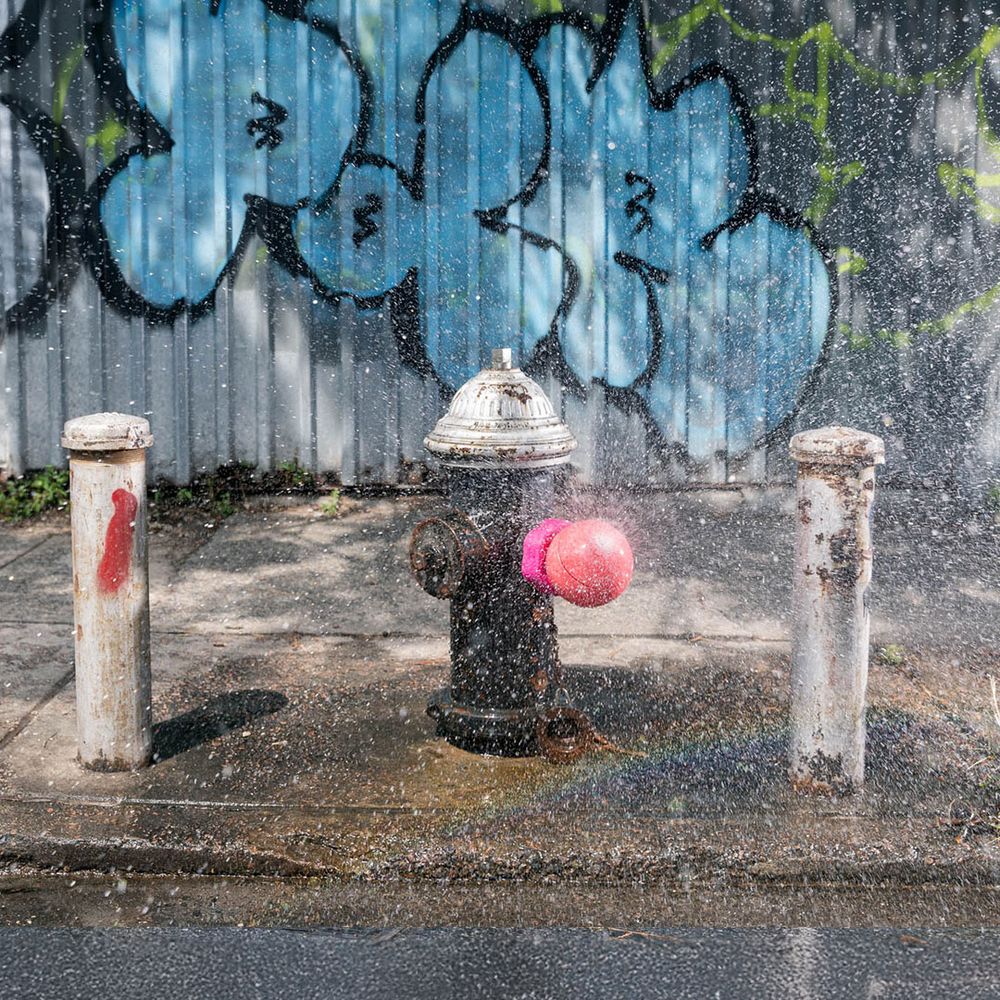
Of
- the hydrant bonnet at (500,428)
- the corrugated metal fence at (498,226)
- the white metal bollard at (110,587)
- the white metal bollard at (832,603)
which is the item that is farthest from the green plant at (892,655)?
the white metal bollard at (110,587)

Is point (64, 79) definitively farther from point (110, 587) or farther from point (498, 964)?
point (498, 964)

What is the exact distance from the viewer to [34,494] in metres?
7.57

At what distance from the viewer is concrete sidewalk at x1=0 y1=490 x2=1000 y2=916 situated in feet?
11.6

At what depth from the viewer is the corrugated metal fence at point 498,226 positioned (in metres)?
7.50

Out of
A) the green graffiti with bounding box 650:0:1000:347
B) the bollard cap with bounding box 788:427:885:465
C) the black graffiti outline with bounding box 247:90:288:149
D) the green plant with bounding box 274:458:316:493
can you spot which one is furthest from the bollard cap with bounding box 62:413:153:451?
the green graffiti with bounding box 650:0:1000:347

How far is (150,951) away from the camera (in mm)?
3146

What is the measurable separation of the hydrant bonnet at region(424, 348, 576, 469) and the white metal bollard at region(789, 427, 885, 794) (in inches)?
30.5

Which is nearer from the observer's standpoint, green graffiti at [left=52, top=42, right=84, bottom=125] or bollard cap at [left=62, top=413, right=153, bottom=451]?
bollard cap at [left=62, top=413, right=153, bottom=451]

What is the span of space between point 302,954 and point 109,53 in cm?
595

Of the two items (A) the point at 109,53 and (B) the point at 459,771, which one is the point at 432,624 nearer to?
(B) the point at 459,771

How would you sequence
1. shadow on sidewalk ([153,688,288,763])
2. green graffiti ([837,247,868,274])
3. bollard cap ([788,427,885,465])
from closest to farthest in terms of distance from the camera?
bollard cap ([788,427,885,465]) → shadow on sidewalk ([153,688,288,763]) → green graffiti ([837,247,868,274])

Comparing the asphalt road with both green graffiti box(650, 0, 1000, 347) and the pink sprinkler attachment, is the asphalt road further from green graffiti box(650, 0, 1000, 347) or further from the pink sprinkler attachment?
green graffiti box(650, 0, 1000, 347)

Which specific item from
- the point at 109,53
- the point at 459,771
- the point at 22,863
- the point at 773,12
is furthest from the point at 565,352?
the point at 22,863

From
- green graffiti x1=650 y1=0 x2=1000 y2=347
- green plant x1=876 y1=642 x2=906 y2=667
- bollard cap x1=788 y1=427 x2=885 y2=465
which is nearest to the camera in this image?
bollard cap x1=788 y1=427 x2=885 y2=465
